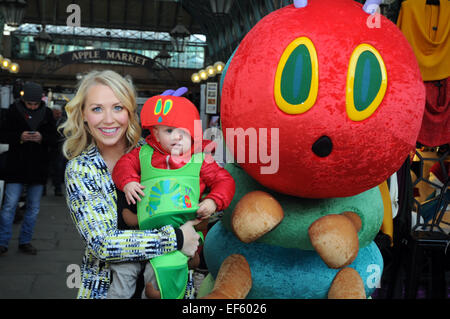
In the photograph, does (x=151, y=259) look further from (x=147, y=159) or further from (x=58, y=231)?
(x=58, y=231)

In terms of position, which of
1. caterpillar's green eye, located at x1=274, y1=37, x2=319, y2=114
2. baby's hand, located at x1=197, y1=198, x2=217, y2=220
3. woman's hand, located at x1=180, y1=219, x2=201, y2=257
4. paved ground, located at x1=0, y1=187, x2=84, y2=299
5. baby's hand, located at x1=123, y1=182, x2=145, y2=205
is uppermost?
caterpillar's green eye, located at x1=274, y1=37, x2=319, y2=114

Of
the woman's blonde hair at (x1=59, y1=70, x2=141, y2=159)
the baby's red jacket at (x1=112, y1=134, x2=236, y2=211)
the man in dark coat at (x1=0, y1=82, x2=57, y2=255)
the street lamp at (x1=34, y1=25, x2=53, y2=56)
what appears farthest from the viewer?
the street lamp at (x1=34, y1=25, x2=53, y2=56)

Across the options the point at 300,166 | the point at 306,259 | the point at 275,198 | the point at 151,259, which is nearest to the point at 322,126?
the point at 300,166

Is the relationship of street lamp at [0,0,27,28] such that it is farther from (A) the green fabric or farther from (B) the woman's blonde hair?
(A) the green fabric

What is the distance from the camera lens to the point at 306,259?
2.00 meters

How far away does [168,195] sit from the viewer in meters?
1.71

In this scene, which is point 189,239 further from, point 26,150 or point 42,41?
point 42,41

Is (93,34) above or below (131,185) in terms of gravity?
above

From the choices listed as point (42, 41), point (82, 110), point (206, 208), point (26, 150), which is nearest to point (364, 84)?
point (206, 208)

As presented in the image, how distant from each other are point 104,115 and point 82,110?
0.41 ft

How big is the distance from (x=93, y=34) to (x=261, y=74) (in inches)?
1097

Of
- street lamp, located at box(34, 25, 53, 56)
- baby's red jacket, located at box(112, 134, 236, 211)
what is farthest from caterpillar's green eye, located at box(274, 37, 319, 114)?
street lamp, located at box(34, 25, 53, 56)

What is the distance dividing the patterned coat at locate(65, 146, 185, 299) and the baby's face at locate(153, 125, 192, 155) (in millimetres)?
261

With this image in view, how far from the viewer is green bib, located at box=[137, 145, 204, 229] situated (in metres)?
1.70
